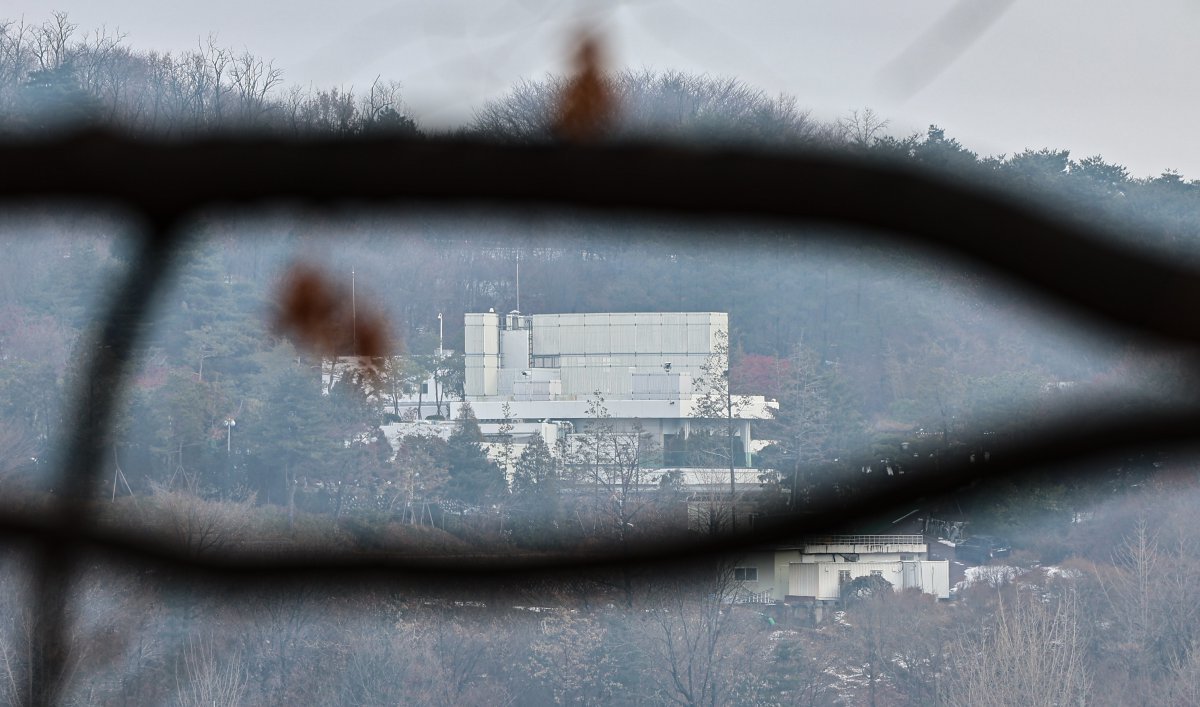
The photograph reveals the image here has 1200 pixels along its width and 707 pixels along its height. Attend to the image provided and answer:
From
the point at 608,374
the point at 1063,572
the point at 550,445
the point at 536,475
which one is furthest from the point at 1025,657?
the point at 608,374

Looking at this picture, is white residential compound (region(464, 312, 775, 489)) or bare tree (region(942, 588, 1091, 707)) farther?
bare tree (region(942, 588, 1091, 707))

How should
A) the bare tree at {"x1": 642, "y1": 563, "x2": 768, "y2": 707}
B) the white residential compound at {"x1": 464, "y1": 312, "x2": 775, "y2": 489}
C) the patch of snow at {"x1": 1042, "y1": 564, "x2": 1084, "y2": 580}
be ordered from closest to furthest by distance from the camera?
the white residential compound at {"x1": 464, "y1": 312, "x2": 775, "y2": 489} → the patch of snow at {"x1": 1042, "y1": 564, "x2": 1084, "y2": 580} → the bare tree at {"x1": 642, "y1": 563, "x2": 768, "y2": 707}

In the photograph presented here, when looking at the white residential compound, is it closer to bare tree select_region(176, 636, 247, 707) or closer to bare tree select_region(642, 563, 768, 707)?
bare tree select_region(176, 636, 247, 707)

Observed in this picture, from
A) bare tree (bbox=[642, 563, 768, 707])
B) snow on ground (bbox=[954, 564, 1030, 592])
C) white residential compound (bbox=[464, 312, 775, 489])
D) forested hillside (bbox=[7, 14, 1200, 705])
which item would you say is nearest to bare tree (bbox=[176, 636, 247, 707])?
forested hillside (bbox=[7, 14, 1200, 705])

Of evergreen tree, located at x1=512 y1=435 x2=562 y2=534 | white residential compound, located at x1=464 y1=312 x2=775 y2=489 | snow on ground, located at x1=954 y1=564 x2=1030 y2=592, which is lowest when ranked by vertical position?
snow on ground, located at x1=954 y1=564 x2=1030 y2=592

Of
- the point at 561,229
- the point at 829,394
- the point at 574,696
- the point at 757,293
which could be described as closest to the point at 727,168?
the point at 561,229

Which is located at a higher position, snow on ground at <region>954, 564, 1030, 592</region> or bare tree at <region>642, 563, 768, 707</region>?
snow on ground at <region>954, 564, 1030, 592</region>

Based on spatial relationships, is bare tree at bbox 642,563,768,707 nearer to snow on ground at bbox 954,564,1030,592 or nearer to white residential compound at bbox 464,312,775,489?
snow on ground at bbox 954,564,1030,592

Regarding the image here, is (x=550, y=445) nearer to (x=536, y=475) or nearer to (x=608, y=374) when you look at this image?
(x=536, y=475)

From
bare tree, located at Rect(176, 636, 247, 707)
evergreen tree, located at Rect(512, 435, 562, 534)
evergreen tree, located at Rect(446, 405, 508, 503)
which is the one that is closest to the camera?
evergreen tree, located at Rect(512, 435, 562, 534)

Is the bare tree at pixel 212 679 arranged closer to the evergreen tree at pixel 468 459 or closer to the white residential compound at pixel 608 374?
the evergreen tree at pixel 468 459

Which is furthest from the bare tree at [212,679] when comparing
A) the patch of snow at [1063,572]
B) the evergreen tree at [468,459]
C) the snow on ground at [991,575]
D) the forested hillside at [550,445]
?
the patch of snow at [1063,572]
